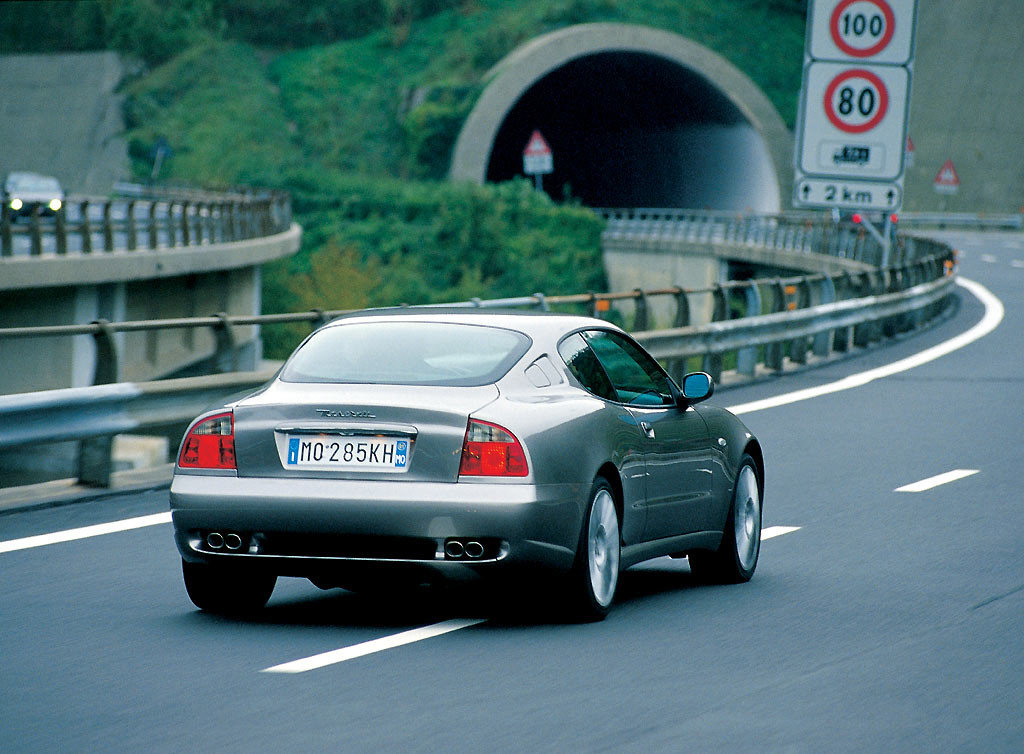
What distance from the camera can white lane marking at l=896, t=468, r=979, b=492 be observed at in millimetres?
13016

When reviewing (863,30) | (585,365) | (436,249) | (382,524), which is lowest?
(436,249)

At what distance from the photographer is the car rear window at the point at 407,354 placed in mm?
7875

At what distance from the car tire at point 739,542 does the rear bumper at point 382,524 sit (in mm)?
1878

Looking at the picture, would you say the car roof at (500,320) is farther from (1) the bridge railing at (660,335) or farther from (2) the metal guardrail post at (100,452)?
(2) the metal guardrail post at (100,452)

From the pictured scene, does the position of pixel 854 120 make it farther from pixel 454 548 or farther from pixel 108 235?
pixel 454 548

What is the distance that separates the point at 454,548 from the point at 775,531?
157 inches

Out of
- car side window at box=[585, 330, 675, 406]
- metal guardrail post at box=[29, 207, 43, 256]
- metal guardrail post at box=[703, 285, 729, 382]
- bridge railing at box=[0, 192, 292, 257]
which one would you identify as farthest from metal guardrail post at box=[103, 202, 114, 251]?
car side window at box=[585, 330, 675, 406]

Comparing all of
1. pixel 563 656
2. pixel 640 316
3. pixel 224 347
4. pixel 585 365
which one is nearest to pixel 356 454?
pixel 563 656

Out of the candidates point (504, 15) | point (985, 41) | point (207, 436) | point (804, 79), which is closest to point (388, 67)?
point (504, 15)

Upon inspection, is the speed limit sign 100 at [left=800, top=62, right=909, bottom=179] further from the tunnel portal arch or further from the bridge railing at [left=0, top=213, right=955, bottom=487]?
the tunnel portal arch

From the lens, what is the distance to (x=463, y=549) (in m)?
7.47

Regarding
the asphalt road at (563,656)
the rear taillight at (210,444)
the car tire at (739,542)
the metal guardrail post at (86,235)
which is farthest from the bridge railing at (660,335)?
the metal guardrail post at (86,235)

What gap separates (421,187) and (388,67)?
17.7m

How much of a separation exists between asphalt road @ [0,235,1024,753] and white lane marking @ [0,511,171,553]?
11 cm
